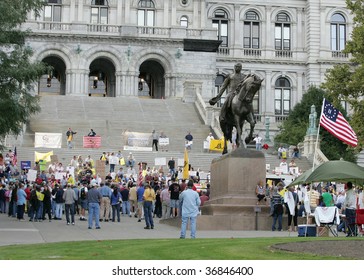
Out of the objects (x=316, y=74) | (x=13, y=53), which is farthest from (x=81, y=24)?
(x=13, y=53)

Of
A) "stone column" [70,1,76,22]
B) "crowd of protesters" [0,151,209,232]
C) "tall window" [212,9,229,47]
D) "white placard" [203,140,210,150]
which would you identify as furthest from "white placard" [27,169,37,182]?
"tall window" [212,9,229,47]

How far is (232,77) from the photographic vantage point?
2664cm

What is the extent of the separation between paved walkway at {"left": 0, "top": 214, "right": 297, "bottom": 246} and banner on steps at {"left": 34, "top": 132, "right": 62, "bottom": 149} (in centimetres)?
1739

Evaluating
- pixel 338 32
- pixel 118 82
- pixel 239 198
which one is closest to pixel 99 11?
pixel 118 82

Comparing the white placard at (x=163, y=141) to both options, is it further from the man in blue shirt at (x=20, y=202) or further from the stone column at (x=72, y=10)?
the stone column at (x=72, y=10)

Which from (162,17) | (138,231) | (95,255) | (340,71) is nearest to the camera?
(95,255)

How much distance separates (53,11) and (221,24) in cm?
1545

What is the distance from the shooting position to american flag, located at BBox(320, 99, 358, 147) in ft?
108

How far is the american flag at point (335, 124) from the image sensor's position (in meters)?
33.0

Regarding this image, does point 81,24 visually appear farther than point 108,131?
Yes

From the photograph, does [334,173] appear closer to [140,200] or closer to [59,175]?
[140,200]

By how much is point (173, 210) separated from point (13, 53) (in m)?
9.10

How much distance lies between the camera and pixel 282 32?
75000 mm
